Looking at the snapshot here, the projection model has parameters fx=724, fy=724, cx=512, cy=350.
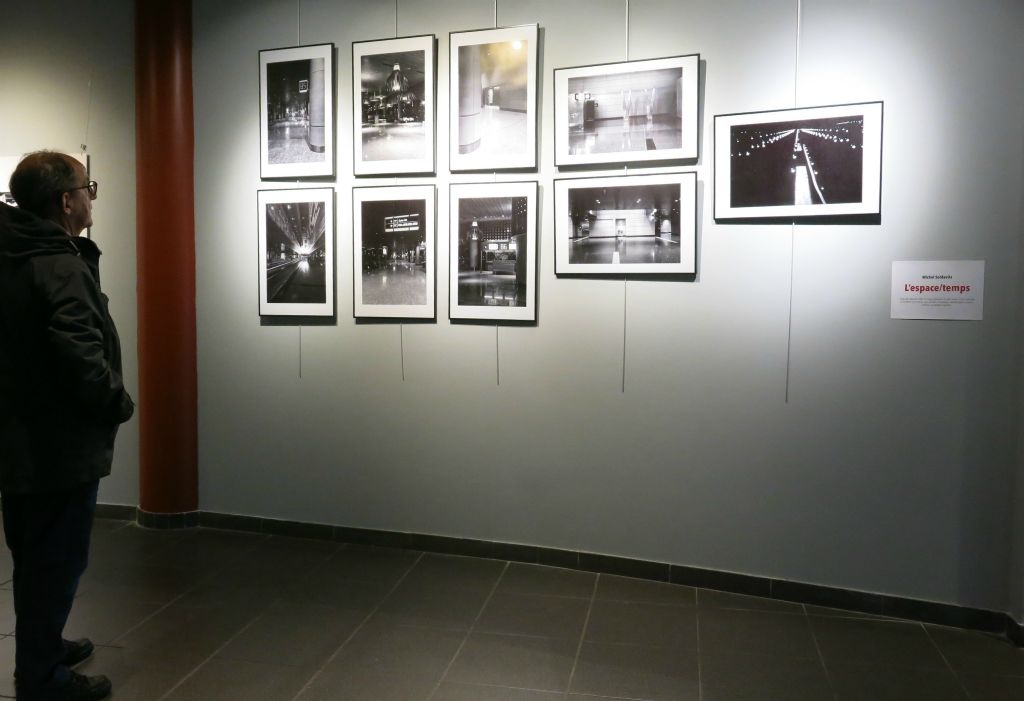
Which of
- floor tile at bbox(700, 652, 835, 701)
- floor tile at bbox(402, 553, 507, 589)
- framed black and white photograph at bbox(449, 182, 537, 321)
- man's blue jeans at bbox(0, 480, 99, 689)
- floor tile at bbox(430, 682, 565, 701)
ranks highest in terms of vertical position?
framed black and white photograph at bbox(449, 182, 537, 321)

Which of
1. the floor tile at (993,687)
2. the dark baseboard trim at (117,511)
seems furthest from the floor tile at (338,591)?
the floor tile at (993,687)

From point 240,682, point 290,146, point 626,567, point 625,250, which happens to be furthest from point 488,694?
point 290,146

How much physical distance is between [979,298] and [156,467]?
4.05m

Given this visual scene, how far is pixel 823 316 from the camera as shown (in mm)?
3039

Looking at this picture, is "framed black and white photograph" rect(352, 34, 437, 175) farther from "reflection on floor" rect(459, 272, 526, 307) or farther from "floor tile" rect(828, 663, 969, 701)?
"floor tile" rect(828, 663, 969, 701)

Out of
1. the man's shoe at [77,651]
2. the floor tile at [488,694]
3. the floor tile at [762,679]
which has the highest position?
the man's shoe at [77,651]

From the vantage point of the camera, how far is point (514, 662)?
2.58 metres

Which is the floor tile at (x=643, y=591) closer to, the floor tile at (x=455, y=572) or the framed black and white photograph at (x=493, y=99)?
the floor tile at (x=455, y=572)

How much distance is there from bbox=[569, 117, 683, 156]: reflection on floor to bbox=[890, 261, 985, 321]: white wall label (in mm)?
1075

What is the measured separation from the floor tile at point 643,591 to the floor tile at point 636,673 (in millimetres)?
437

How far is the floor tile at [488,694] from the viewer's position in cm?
234

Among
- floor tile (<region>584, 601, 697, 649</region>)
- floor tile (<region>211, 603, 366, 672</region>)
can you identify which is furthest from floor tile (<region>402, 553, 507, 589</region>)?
floor tile (<region>584, 601, 697, 649</region>)

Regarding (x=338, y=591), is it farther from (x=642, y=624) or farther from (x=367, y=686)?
(x=642, y=624)

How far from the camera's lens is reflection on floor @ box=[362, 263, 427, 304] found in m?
3.61
